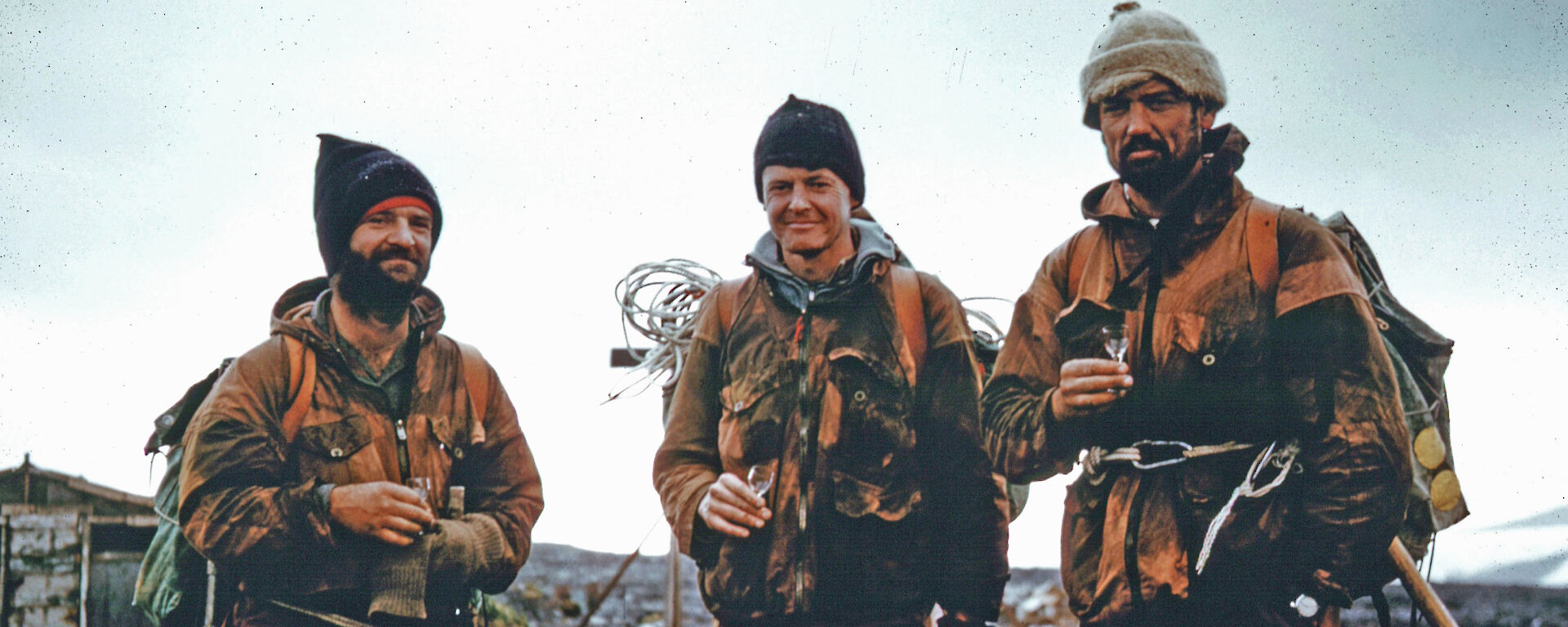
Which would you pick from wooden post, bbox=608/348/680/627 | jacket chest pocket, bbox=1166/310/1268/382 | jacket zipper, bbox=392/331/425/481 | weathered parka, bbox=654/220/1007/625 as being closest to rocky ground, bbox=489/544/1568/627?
wooden post, bbox=608/348/680/627

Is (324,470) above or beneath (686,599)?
above

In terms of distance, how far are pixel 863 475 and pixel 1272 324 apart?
141 cm

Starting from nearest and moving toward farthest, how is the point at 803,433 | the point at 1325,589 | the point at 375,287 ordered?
the point at 1325,589 < the point at 803,433 < the point at 375,287

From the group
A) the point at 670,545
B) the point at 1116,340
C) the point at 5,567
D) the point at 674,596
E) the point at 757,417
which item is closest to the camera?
the point at 1116,340

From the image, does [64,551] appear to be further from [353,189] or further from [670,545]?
[353,189]

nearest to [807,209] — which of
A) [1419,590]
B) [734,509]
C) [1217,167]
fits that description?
[734,509]

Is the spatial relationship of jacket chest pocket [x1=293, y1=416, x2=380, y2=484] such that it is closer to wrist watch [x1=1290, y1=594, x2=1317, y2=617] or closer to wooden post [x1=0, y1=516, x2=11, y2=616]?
wrist watch [x1=1290, y1=594, x2=1317, y2=617]

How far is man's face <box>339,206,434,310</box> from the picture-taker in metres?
5.83

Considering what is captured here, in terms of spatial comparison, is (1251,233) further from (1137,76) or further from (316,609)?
(316,609)

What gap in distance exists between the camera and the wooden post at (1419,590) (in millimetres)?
5082

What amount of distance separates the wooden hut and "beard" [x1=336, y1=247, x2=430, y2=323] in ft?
14.0

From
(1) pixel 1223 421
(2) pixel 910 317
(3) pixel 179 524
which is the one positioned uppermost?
(2) pixel 910 317

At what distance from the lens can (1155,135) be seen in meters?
4.94

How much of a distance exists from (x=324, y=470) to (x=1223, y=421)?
3.11m
